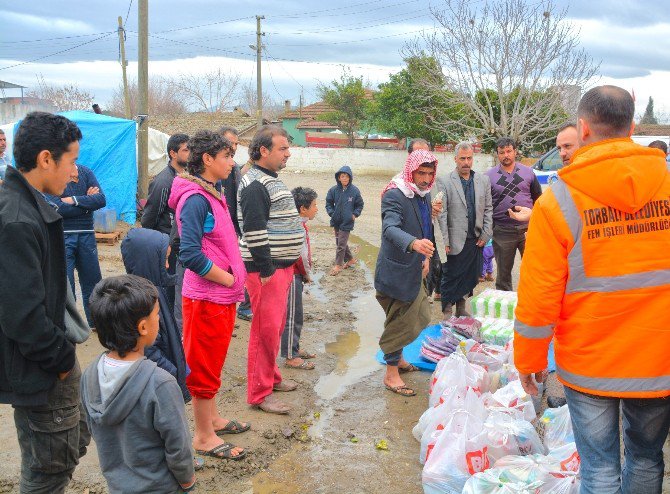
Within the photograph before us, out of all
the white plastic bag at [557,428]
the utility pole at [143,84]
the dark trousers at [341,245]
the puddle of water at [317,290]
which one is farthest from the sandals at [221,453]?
the utility pole at [143,84]

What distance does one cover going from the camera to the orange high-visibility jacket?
2182 mm

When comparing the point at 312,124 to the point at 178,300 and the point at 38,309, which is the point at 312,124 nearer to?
the point at 178,300

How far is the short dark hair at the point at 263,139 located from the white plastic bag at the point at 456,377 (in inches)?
77.9

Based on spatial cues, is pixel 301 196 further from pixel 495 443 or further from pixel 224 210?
pixel 495 443

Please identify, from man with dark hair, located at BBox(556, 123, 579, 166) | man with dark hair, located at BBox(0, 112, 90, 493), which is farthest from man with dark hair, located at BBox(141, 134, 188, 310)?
man with dark hair, located at BBox(556, 123, 579, 166)

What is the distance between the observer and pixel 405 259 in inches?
177

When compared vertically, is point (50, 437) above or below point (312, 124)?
below

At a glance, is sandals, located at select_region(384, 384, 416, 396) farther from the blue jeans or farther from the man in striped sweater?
the blue jeans

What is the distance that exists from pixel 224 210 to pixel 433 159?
1.74 m

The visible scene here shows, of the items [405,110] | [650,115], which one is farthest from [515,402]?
[650,115]

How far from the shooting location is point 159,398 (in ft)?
7.16

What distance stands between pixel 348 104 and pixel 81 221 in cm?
3121

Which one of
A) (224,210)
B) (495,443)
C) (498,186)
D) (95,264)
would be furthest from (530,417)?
(95,264)

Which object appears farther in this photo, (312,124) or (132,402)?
(312,124)
